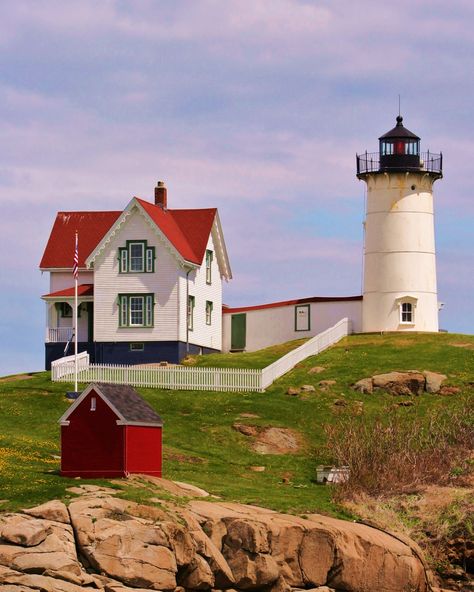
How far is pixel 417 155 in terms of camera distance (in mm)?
77312

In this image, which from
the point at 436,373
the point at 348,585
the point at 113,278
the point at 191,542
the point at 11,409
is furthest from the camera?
the point at 113,278

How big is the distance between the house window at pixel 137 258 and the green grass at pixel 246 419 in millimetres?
5785

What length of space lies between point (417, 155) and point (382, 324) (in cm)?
914

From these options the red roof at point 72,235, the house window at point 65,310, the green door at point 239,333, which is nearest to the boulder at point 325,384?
the green door at point 239,333

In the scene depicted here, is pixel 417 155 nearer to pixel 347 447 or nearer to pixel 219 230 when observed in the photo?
pixel 219 230

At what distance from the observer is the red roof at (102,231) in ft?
250

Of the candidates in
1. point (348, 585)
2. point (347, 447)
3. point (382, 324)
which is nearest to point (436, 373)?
point (382, 324)

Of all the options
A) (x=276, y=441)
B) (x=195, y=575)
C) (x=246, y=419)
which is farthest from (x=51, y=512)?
(x=246, y=419)

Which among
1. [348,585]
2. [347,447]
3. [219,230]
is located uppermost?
[219,230]

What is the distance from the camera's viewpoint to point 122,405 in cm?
4662

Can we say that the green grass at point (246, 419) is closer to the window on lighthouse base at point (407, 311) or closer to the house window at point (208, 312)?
the window on lighthouse base at point (407, 311)

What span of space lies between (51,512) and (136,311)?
118ft

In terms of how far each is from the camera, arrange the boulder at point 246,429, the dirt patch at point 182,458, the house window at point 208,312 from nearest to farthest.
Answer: the dirt patch at point 182,458
the boulder at point 246,429
the house window at point 208,312

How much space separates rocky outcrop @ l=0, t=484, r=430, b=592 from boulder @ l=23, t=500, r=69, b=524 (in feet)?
0.09
